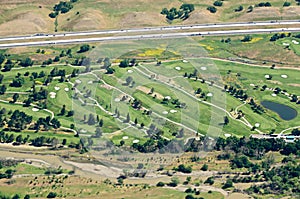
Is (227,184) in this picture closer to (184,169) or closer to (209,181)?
(209,181)

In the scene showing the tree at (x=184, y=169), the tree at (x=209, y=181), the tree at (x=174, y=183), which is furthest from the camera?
the tree at (x=184, y=169)

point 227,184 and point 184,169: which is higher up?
point 184,169

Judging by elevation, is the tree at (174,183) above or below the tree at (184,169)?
below

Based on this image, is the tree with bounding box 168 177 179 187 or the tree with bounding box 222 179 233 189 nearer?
the tree with bounding box 222 179 233 189

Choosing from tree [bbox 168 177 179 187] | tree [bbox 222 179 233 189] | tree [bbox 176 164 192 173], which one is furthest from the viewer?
tree [bbox 176 164 192 173]

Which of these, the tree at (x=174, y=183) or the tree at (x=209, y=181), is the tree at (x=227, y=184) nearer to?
the tree at (x=209, y=181)

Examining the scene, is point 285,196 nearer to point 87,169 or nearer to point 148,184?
point 148,184

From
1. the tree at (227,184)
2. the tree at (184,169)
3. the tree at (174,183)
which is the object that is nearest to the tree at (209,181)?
the tree at (227,184)

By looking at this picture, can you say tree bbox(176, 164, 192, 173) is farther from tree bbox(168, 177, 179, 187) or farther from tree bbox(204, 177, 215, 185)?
tree bbox(204, 177, 215, 185)

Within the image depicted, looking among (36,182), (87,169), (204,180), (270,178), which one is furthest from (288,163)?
(36,182)

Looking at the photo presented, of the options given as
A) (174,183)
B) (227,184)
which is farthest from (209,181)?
(174,183)

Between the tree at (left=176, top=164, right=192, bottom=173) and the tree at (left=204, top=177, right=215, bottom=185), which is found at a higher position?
the tree at (left=176, top=164, right=192, bottom=173)

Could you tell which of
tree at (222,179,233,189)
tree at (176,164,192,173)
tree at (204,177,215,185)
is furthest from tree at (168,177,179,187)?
tree at (222,179,233,189)
